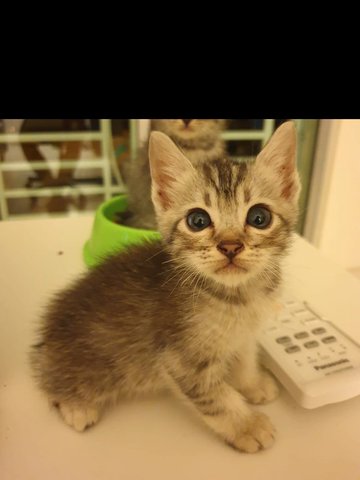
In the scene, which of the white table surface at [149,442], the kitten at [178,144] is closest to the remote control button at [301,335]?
the white table surface at [149,442]

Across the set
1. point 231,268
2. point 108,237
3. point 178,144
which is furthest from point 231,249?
point 178,144

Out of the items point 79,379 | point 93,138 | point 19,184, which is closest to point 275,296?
point 79,379

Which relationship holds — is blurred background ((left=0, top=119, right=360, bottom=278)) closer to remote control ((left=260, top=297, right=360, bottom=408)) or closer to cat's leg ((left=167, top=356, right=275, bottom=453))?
remote control ((left=260, top=297, right=360, bottom=408))

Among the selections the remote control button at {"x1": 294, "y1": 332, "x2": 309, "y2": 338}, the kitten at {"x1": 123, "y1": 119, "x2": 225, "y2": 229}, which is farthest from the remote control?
the kitten at {"x1": 123, "y1": 119, "x2": 225, "y2": 229}

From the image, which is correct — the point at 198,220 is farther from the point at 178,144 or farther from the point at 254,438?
the point at 178,144

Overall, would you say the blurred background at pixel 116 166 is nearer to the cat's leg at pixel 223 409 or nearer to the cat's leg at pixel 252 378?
the cat's leg at pixel 252 378
